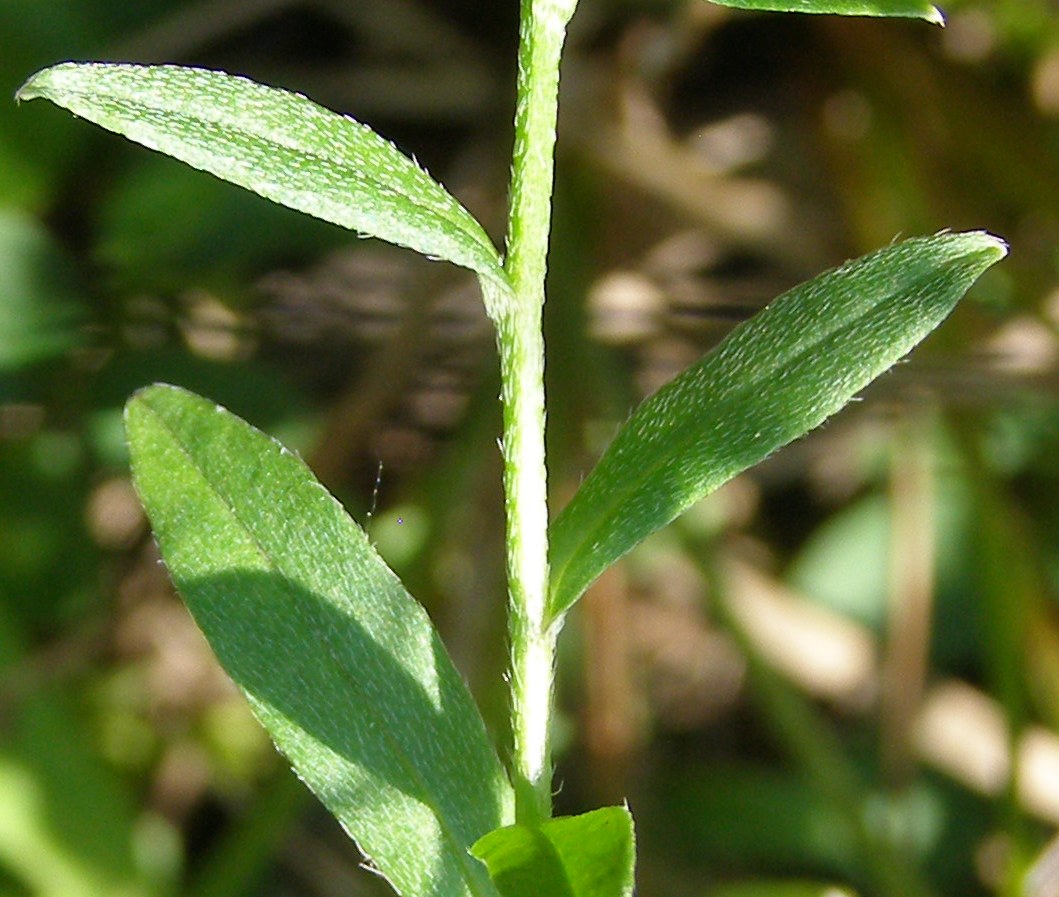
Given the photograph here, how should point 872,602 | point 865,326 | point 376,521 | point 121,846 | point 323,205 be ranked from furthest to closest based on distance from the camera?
point 872,602
point 376,521
point 121,846
point 865,326
point 323,205

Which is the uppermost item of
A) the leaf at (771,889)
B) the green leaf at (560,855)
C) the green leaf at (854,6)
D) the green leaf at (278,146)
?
the green leaf at (854,6)

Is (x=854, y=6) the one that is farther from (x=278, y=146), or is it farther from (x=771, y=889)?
(x=771, y=889)

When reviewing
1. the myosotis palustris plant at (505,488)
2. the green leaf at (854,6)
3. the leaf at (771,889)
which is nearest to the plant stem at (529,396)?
the myosotis palustris plant at (505,488)

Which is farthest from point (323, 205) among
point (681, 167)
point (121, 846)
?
point (681, 167)

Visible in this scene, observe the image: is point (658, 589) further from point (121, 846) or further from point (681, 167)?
point (121, 846)

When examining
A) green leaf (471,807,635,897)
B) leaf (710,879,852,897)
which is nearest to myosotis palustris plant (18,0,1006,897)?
green leaf (471,807,635,897)

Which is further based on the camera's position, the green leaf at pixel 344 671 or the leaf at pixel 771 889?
the leaf at pixel 771 889

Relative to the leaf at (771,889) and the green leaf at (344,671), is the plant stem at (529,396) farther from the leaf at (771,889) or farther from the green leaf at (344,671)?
the leaf at (771,889)
